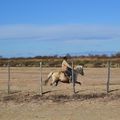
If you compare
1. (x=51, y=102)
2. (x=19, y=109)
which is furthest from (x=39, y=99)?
(x=19, y=109)

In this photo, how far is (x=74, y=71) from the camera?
25.6 metres

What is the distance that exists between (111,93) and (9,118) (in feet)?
23.9

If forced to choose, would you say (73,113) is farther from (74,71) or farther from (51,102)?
(74,71)

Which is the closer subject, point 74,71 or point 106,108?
point 106,108

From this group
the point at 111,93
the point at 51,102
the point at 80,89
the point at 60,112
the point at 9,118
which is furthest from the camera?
the point at 80,89

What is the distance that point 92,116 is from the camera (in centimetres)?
1777

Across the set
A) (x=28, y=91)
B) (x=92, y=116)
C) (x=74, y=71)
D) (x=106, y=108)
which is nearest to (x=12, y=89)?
(x=28, y=91)

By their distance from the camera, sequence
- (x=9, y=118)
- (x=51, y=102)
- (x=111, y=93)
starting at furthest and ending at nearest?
(x=111, y=93), (x=51, y=102), (x=9, y=118)

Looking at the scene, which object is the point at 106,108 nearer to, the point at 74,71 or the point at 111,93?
the point at 111,93

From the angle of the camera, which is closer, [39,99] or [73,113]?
[73,113]

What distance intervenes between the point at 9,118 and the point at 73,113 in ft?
7.50

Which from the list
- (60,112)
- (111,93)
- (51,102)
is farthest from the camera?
(111,93)

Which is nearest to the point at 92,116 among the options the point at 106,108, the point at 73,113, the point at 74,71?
the point at 73,113

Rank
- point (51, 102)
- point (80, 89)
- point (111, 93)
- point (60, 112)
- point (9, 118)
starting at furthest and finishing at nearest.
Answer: point (80, 89) < point (111, 93) < point (51, 102) < point (60, 112) < point (9, 118)
